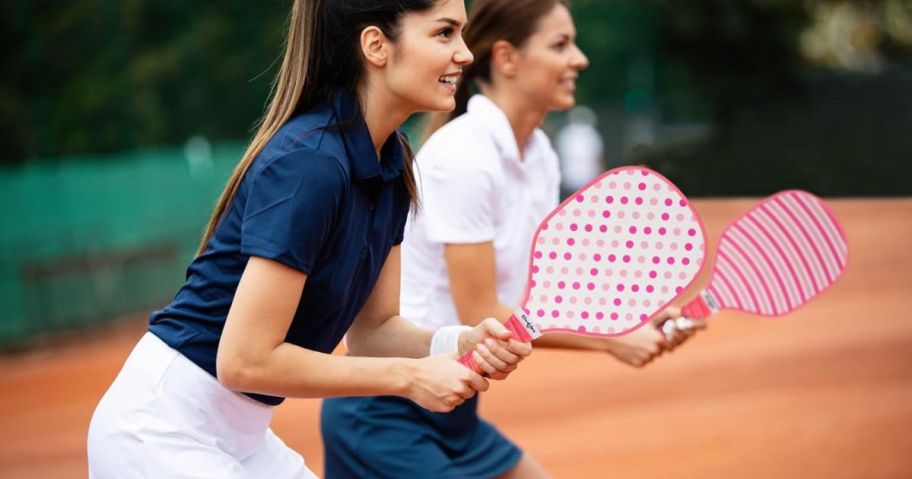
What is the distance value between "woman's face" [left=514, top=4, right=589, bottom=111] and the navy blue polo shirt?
1089mm

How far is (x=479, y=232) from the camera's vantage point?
9.98ft

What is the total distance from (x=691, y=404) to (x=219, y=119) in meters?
8.50

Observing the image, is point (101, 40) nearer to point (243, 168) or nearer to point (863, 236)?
point (863, 236)

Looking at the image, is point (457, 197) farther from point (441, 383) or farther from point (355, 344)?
point (441, 383)

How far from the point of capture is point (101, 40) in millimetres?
13594

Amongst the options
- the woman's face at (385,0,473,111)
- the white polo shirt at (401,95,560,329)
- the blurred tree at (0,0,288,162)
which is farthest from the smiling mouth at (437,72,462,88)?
the blurred tree at (0,0,288,162)

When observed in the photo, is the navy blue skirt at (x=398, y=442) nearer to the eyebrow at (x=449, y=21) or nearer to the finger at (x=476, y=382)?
the finger at (x=476, y=382)

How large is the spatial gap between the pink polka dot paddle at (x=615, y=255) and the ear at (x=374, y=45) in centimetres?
44

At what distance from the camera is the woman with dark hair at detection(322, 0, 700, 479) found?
305 cm

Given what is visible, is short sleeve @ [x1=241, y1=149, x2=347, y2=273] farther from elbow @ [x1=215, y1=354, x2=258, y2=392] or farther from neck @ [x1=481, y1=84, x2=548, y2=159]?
neck @ [x1=481, y1=84, x2=548, y2=159]

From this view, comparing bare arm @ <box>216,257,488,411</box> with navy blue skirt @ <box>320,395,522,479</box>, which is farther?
navy blue skirt @ <box>320,395,522,479</box>

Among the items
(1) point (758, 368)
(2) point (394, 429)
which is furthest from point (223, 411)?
(1) point (758, 368)

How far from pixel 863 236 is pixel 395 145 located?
1495 cm

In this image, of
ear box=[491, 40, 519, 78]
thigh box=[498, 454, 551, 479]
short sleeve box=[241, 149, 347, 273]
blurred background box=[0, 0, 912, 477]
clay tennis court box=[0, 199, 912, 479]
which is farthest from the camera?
blurred background box=[0, 0, 912, 477]
